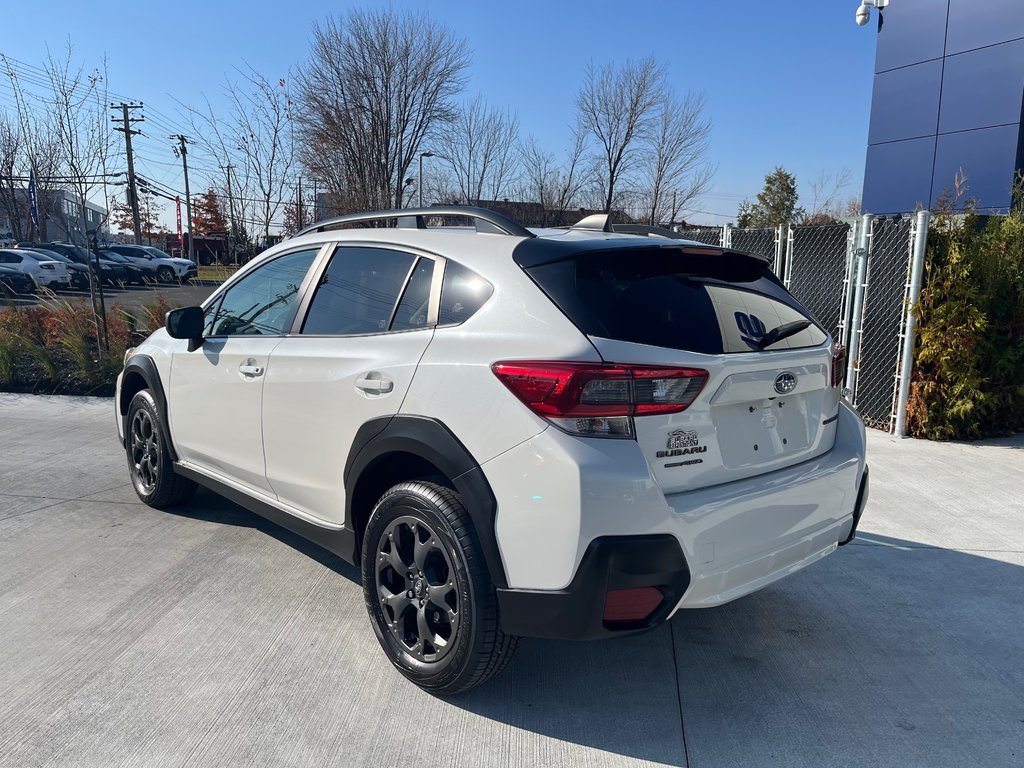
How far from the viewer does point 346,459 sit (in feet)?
9.89

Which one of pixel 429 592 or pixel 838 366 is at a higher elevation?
pixel 838 366

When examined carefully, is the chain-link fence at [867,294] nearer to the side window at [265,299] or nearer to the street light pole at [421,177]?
the side window at [265,299]

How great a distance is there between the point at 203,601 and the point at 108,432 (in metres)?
4.29

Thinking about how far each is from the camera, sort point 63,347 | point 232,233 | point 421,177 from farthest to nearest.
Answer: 1. point 421,177
2. point 232,233
3. point 63,347

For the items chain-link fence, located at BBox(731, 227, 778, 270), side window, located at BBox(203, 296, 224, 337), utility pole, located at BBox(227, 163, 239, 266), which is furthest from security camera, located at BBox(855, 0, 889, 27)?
side window, located at BBox(203, 296, 224, 337)

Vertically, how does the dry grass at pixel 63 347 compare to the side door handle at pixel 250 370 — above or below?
below

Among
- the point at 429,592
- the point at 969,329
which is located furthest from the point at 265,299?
the point at 969,329

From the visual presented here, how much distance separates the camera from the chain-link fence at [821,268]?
305 inches

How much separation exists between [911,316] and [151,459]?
6.52 metres

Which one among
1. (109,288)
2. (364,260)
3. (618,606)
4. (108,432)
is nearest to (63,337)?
(108,432)

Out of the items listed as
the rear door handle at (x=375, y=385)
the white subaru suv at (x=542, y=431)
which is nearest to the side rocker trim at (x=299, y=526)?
the white subaru suv at (x=542, y=431)

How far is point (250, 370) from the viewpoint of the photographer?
11.9 ft

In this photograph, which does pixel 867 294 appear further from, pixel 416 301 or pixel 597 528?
pixel 597 528

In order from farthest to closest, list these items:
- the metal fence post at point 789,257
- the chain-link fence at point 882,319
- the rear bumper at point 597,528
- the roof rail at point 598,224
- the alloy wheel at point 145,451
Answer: the metal fence post at point 789,257
the chain-link fence at point 882,319
the alloy wheel at point 145,451
the roof rail at point 598,224
the rear bumper at point 597,528
